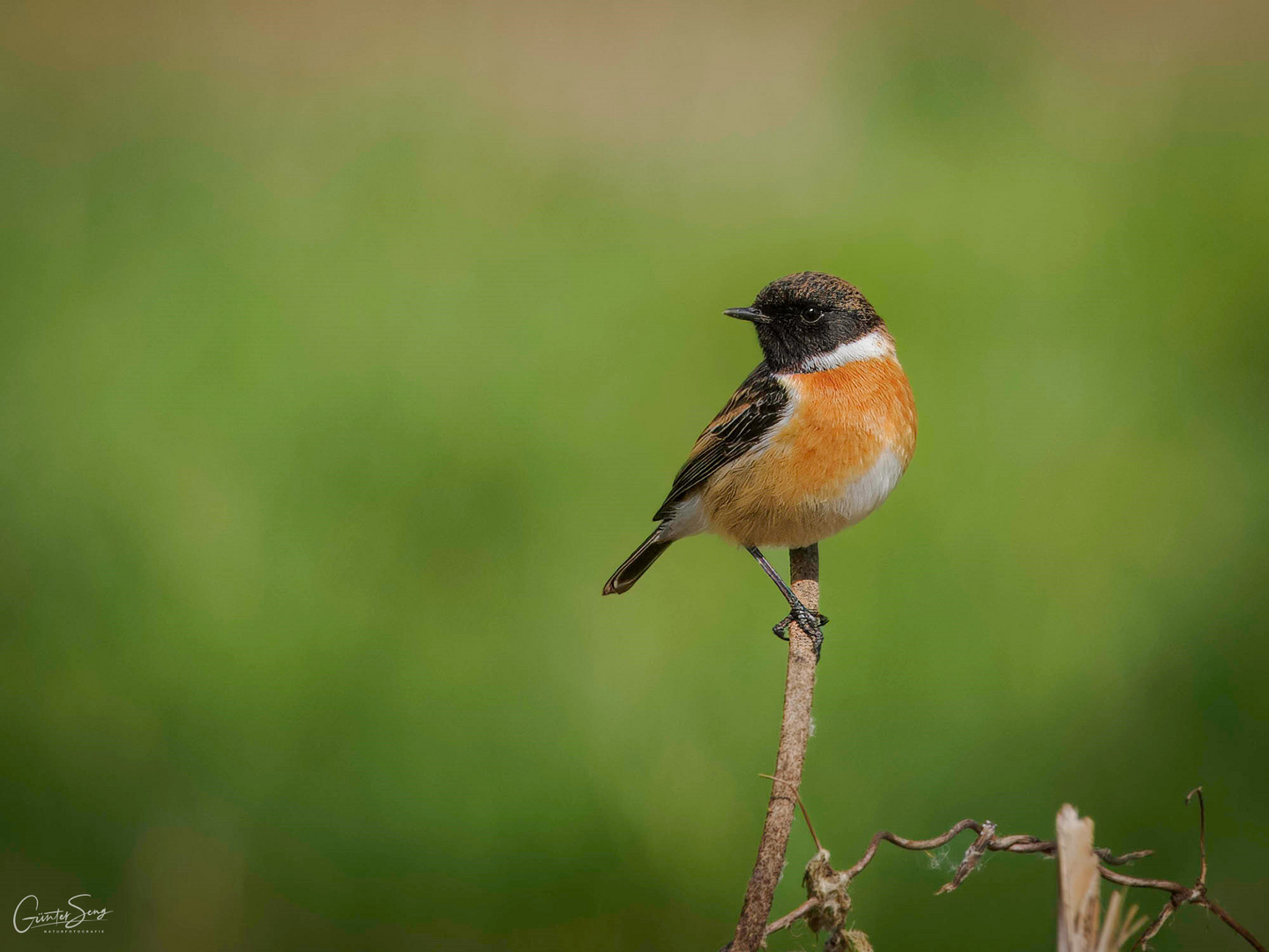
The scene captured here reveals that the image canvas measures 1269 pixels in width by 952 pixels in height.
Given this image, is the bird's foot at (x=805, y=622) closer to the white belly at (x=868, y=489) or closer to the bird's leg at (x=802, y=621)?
the bird's leg at (x=802, y=621)

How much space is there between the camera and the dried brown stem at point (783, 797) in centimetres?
163

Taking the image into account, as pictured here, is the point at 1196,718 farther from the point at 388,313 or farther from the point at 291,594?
the point at 388,313

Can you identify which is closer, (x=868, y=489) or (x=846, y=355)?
(x=868, y=489)

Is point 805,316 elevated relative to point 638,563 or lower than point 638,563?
elevated

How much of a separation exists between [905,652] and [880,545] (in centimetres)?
60

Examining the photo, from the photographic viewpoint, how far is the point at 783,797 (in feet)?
5.60

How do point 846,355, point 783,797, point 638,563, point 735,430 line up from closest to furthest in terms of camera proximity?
point 783,797
point 846,355
point 735,430
point 638,563

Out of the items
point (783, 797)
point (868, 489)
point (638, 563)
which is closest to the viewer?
point (783, 797)

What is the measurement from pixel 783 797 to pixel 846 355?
1834 mm

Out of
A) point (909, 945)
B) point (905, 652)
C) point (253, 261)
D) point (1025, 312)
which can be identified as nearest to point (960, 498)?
point (905, 652)

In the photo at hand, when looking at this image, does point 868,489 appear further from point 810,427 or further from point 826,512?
point 810,427

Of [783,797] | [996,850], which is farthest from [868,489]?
[783,797]

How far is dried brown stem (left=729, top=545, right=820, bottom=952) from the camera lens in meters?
1.63

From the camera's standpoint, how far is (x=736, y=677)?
14.0 feet
